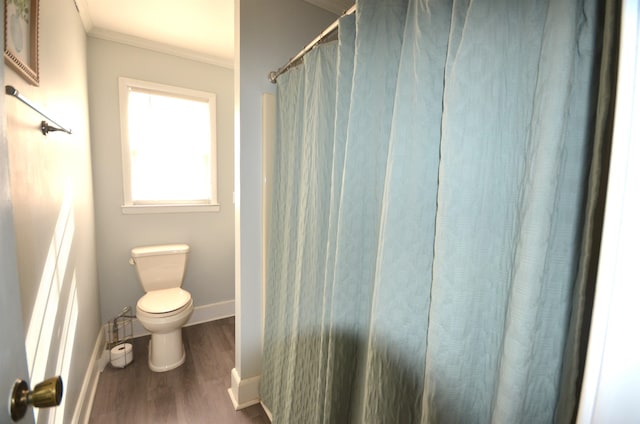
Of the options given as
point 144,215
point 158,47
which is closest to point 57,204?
point 144,215

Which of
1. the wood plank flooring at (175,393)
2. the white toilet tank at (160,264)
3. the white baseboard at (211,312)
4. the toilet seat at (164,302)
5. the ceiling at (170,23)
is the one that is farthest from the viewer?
the white baseboard at (211,312)

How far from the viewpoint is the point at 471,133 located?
600mm

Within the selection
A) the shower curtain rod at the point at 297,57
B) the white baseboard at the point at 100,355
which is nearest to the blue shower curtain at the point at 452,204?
the shower curtain rod at the point at 297,57

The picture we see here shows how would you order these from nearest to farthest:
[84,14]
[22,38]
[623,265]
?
[623,265] → [22,38] → [84,14]

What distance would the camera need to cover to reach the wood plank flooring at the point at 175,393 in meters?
1.62

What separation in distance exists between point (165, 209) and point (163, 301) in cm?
81

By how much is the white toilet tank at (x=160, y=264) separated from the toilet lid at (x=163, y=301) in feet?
0.27

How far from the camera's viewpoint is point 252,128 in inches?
62.6

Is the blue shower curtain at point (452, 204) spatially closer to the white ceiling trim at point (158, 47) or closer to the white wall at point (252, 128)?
the white wall at point (252, 128)

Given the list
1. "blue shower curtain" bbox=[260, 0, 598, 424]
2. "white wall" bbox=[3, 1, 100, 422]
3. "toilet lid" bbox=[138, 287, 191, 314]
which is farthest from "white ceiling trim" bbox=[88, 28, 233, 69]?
"toilet lid" bbox=[138, 287, 191, 314]

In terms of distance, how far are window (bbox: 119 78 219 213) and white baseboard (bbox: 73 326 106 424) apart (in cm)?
107

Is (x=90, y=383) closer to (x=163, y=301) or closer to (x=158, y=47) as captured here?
(x=163, y=301)

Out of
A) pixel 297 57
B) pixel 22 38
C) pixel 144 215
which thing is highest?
pixel 297 57

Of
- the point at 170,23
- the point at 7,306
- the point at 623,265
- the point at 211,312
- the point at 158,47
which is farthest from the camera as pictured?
the point at 211,312
